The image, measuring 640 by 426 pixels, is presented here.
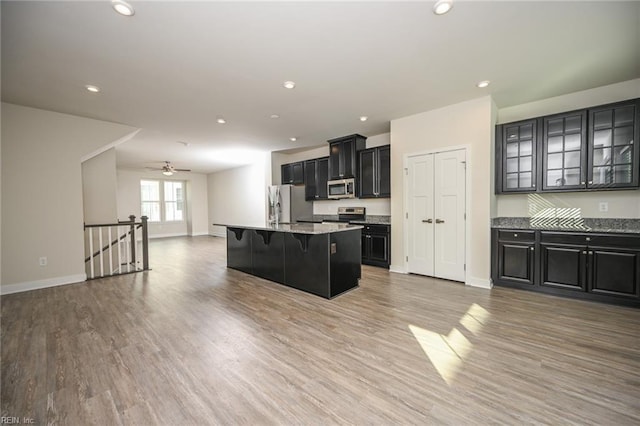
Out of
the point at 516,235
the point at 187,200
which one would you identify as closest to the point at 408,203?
the point at 516,235

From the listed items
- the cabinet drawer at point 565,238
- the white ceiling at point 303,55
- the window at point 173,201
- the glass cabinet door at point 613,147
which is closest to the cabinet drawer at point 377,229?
the white ceiling at point 303,55

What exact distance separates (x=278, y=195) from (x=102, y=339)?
462 centimetres

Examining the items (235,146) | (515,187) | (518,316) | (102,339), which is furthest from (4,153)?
(515,187)

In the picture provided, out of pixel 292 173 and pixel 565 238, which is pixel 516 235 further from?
pixel 292 173

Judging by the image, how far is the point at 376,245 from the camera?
16.3 feet

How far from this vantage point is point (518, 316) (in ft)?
8.98

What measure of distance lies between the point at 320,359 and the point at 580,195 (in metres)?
4.11

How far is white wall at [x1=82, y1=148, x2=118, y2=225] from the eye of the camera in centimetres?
496

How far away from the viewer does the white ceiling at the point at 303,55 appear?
197 cm

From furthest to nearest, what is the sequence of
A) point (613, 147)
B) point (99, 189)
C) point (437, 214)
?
point (99, 189)
point (437, 214)
point (613, 147)

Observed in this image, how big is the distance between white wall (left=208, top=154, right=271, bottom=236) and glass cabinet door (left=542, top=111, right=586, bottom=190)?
19.2ft

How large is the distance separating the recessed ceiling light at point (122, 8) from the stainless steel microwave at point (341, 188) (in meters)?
4.16

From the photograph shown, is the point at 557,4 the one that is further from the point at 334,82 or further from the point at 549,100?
the point at 549,100

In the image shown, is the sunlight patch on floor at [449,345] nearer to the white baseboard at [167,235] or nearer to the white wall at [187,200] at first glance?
the white wall at [187,200]
